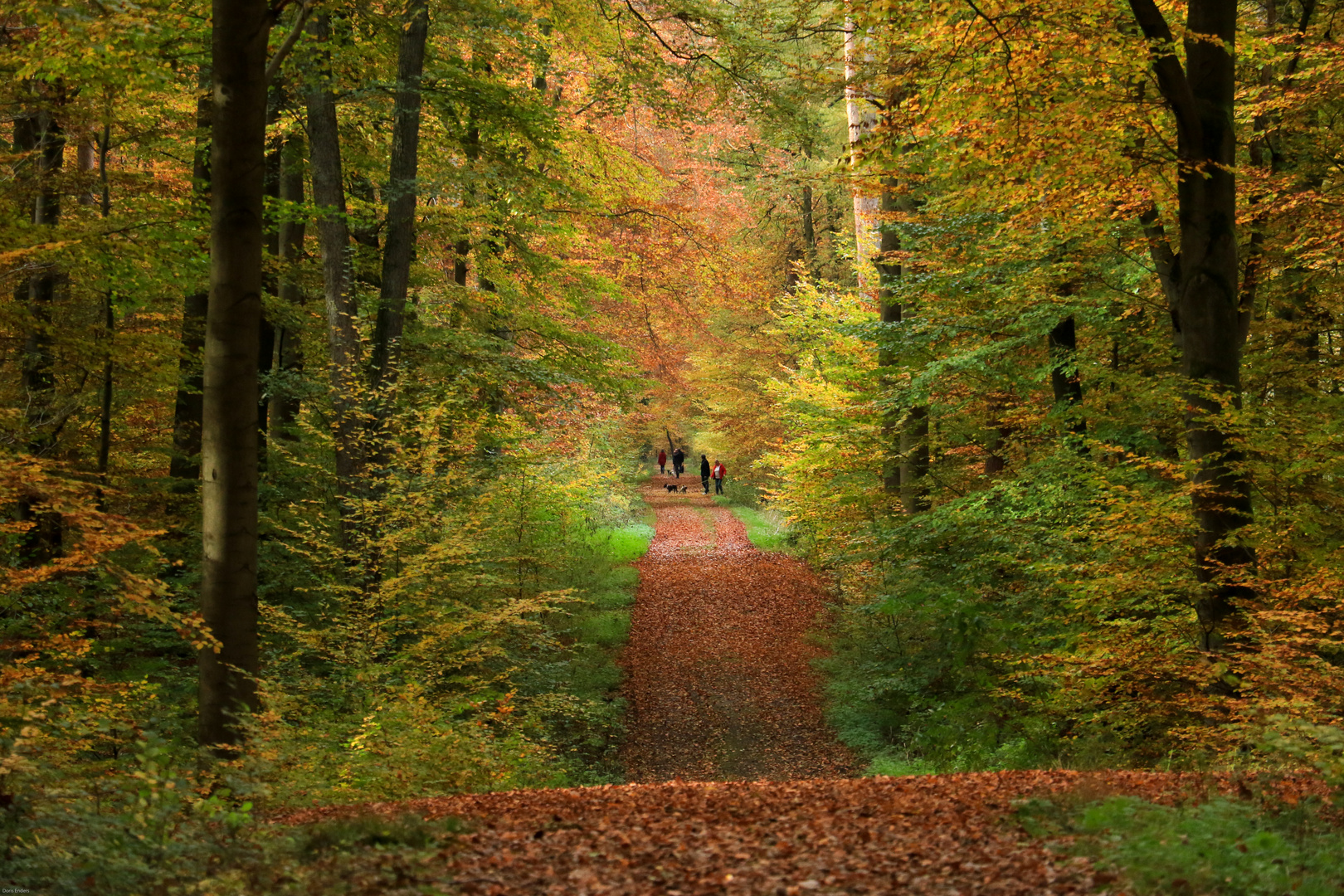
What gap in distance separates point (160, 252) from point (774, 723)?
934 cm

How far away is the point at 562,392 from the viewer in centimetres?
1409

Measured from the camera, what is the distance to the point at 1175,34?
7.33 meters

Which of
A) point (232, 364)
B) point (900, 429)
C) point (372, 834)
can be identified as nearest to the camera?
point (372, 834)

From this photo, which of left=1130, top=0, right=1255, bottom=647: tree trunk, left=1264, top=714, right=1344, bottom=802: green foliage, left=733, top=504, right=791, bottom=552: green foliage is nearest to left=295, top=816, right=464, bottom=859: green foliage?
left=1264, top=714, right=1344, bottom=802: green foliage

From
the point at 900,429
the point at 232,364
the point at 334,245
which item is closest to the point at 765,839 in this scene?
the point at 232,364

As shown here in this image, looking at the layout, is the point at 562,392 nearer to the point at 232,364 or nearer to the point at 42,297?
the point at 42,297

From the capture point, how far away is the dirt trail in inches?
432

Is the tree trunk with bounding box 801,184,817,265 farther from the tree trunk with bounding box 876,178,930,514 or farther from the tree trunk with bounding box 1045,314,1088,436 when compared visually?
the tree trunk with bounding box 1045,314,1088,436

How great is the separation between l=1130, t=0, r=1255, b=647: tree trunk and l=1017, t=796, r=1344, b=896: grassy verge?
9.31ft

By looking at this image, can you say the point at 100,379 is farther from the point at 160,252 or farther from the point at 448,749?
the point at 448,749

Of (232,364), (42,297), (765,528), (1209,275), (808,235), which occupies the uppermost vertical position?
(808,235)

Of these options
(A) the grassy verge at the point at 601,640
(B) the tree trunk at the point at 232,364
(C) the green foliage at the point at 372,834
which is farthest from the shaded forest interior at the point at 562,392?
(C) the green foliage at the point at 372,834

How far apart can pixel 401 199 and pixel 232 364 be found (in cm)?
575

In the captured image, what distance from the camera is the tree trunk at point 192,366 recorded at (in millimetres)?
10678
